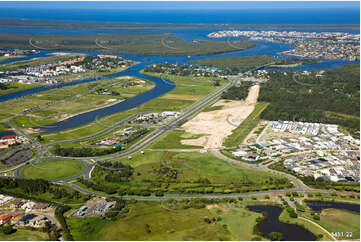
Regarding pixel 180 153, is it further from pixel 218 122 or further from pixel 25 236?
pixel 25 236

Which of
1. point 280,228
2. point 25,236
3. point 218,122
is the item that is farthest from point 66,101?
point 280,228

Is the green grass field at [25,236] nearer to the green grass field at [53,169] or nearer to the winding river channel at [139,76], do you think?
the green grass field at [53,169]

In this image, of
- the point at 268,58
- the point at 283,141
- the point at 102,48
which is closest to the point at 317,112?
the point at 283,141

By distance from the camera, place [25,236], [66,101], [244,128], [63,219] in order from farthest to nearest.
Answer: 1. [66,101]
2. [244,128]
3. [63,219]
4. [25,236]

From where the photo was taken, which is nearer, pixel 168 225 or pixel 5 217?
pixel 168 225

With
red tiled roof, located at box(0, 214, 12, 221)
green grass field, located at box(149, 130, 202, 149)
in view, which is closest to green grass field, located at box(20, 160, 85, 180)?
red tiled roof, located at box(0, 214, 12, 221)

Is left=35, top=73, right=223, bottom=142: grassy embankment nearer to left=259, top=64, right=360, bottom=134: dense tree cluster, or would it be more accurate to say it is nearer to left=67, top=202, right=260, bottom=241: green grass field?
left=259, top=64, right=360, bottom=134: dense tree cluster

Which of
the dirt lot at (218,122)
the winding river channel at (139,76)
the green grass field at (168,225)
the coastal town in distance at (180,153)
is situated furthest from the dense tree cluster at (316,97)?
the green grass field at (168,225)
